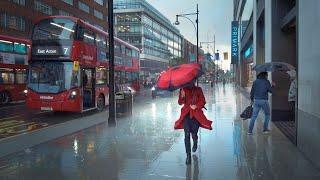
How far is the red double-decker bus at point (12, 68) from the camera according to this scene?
977 inches

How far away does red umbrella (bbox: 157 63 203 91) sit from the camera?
7469 mm

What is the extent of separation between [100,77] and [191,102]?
13.0 meters

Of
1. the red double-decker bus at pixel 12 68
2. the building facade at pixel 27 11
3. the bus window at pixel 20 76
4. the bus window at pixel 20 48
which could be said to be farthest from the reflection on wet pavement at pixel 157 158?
the building facade at pixel 27 11

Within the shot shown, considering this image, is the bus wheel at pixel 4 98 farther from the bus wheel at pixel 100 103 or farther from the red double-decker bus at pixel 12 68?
the bus wheel at pixel 100 103

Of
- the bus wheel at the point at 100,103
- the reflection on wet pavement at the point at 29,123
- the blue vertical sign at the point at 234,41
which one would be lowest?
the reflection on wet pavement at the point at 29,123

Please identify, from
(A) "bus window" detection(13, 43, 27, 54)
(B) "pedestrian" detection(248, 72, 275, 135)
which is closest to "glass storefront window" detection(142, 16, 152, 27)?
(A) "bus window" detection(13, 43, 27, 54)

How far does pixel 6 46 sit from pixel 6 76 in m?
2.08

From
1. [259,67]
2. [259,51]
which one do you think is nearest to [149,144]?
[259,67]

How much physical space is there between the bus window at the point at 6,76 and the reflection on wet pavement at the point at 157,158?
15.3 m

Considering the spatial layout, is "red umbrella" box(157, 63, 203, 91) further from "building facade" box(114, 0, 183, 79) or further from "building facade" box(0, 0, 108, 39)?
"building facade" box(114, 0, 183, 79)

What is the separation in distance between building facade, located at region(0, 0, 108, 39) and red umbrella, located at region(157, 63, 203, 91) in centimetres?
4519

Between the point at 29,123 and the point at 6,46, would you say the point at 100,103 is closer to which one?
the point at 29,123

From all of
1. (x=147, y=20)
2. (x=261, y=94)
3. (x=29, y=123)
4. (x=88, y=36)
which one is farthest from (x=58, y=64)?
(x=147, y=20)

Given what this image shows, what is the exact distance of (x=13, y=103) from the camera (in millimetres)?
27359
